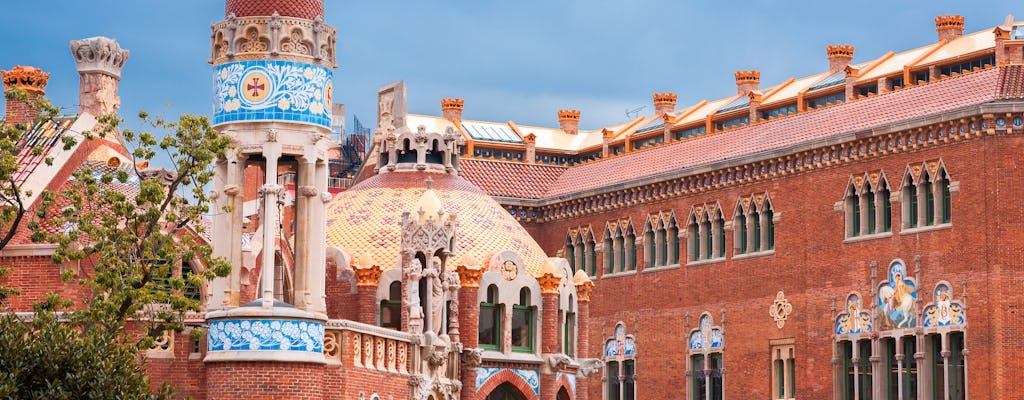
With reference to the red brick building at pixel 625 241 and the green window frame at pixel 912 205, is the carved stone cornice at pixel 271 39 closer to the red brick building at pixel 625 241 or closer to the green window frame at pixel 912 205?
the red brick building at pixel 625 241

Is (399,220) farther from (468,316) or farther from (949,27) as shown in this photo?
(949,27)

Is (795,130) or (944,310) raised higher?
(795,130)

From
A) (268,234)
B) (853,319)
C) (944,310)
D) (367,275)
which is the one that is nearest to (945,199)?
(944,310)

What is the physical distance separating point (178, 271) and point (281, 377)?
32.8 ft

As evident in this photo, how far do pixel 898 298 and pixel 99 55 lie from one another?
21843 millimetres

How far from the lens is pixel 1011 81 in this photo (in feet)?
182

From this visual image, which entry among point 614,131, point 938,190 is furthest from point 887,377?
point 614,131

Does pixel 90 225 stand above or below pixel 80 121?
below

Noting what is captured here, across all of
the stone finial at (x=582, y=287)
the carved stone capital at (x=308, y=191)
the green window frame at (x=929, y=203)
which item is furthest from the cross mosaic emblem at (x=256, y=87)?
A: the green window frame at (x=929, y=203)

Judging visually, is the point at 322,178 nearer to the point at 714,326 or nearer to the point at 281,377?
the point at 281,377

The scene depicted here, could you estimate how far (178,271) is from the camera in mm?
44625

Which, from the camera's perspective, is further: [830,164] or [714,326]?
[714,326]

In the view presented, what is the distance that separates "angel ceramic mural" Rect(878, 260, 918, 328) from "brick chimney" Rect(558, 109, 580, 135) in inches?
889

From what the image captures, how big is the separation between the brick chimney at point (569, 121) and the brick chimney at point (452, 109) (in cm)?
399
